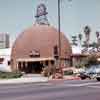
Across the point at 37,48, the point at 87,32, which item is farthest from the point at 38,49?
the point at 87,32

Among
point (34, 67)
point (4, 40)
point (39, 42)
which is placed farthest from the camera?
point (4, 40)

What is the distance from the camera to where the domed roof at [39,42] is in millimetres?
73375

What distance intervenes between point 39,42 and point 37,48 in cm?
118

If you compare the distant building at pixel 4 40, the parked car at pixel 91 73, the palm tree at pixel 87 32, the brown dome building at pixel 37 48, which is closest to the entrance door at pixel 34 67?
the brown dome building at pixel 37 48

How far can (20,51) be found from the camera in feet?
245

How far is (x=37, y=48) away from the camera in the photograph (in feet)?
242

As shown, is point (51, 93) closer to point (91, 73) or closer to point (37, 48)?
point (91, 73)

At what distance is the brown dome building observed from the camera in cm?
7338

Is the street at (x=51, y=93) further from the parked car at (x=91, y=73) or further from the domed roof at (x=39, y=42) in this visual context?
the domed roof at (x=39, y=42)

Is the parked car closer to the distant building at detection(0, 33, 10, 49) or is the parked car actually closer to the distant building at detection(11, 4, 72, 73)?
the distant building at detection(11, 4, 72, 73)

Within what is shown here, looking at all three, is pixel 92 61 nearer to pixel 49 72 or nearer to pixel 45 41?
pixel 45 41

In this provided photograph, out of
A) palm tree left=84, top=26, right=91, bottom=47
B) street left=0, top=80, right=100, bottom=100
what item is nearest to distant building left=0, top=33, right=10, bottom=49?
palm tree left=84, top=26, right=91, bottom=47

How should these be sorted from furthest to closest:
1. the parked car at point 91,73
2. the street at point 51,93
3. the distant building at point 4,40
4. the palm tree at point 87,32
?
1. the distant building at point 4,40
2. the palm tree at point 87,32
3. the parked car at point 91,73
4. the street at point 51,93

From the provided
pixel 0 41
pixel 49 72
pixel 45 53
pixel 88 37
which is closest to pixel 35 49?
pixel 45 53
